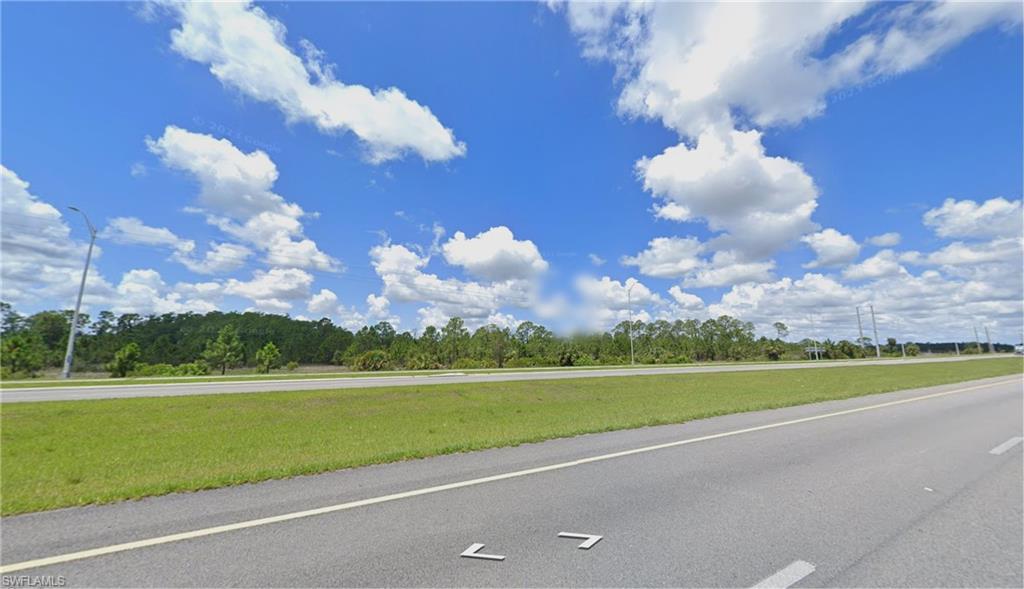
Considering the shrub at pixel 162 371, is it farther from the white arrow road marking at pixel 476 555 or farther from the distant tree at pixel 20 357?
the white arrow road marking at pixel 476 555

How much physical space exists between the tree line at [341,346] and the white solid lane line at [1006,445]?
51.4 meters

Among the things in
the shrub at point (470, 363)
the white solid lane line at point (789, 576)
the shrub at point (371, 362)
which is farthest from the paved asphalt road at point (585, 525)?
the shrub at point (470, 363)

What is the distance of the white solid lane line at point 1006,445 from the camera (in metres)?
8.02

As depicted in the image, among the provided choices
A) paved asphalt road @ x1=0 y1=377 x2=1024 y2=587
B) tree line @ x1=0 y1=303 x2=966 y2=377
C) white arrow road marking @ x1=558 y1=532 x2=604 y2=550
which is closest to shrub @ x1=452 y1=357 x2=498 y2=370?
tree line @ x1=0 y1=303 x2=966 y2=377

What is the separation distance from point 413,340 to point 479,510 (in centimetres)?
8020

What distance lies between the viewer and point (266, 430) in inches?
392

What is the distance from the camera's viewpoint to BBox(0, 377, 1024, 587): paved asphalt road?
3.50 m

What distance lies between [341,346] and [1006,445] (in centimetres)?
10724

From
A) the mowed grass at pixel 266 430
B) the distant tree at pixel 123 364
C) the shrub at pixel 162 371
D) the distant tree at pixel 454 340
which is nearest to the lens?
the mowed grass at pixel 266 430

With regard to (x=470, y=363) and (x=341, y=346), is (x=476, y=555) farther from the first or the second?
(x=341, y=346)

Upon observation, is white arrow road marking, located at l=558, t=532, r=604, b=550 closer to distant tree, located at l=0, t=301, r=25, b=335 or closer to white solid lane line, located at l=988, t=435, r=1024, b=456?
white solid lane line, located at l=988, t=435, r=1024, b=456

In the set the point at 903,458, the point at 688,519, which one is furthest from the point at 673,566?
the point at 903,458

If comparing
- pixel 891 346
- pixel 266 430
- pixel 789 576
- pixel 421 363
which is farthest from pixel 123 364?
pixel 891 346

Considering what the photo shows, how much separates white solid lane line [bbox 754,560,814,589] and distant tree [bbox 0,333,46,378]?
2418 inches
